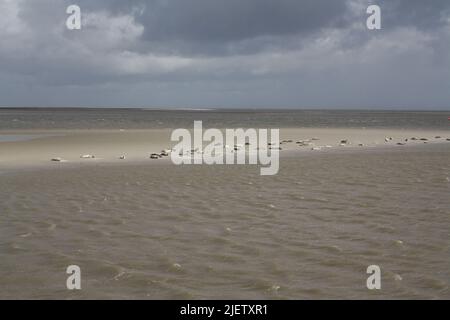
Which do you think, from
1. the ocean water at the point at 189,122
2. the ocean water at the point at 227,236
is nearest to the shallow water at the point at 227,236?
the ocean water at the point at 227,236

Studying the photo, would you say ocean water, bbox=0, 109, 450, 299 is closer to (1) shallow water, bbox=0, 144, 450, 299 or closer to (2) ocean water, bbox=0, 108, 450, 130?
(1) shallow water, bbox=0, 144, 450, 299

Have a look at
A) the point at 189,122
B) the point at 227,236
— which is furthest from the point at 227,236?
the point at 189,122

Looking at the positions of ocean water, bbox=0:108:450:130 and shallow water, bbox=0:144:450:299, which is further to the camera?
ocean water, bbox=0:108:450:130

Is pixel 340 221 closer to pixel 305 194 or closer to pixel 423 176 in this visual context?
pixel 305 194

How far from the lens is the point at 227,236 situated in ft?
25.4

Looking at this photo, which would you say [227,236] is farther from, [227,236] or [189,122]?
[189,122]

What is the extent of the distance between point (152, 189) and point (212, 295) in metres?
7.20

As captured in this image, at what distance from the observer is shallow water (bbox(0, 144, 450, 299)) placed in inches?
224

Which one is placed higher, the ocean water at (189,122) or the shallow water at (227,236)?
the ocean water at (189,122)

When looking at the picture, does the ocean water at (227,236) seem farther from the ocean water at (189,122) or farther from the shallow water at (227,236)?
the ocean water at (189,122)

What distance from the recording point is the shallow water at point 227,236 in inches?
224

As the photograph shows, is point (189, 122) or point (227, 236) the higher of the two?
point (189, 122)

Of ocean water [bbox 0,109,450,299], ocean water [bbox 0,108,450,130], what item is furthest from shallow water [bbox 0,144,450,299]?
ocean water [bbox 0,108,450,130]
